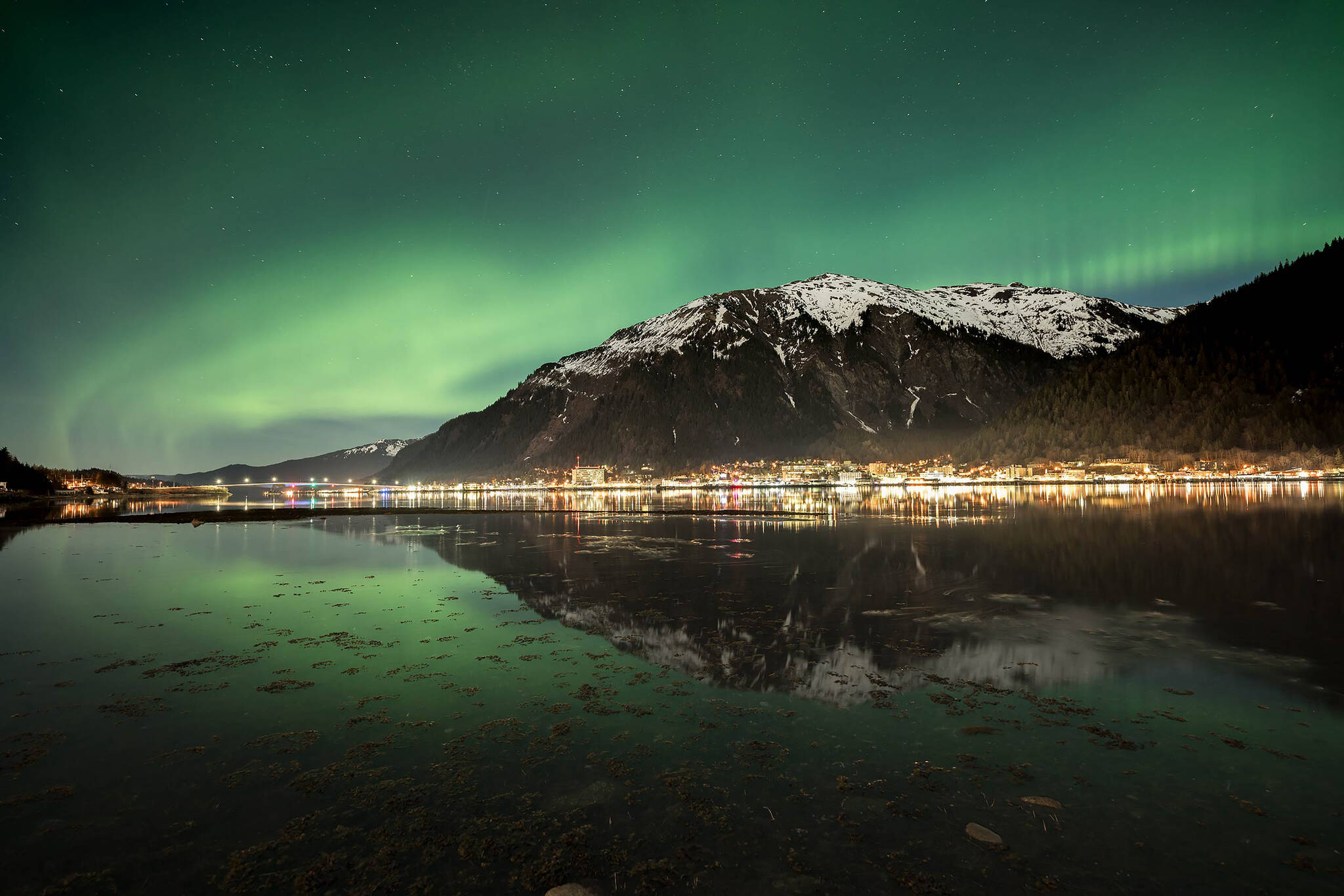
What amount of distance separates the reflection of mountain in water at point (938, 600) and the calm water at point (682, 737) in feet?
0.55

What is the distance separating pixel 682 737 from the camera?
948 centimetres

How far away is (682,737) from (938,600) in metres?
13.4

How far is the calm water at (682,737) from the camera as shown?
20.7 feet

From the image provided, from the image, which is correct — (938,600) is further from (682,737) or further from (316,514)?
(316,514)

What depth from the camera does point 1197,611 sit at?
1747 centimetres

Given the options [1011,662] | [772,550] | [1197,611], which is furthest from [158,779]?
[772,550]

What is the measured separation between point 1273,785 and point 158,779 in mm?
14446

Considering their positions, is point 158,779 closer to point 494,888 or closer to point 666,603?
point 494,888

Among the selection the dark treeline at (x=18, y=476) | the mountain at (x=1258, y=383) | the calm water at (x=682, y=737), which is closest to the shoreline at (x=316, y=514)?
the calm water at (x=682, y=737)

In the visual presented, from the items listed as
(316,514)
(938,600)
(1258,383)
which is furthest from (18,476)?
(1258,383)

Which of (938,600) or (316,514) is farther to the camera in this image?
(316,514)

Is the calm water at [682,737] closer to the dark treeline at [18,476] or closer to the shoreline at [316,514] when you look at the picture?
the shoreline at [316,514]

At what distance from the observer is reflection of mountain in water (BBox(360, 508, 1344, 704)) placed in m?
13.1

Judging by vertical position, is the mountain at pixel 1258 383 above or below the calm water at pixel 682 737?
above
